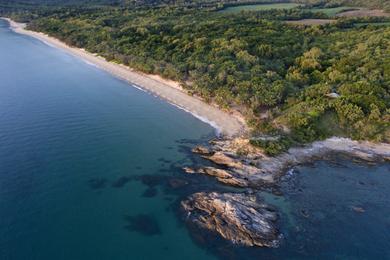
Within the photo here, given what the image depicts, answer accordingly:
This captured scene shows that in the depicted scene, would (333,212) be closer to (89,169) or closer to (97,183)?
(97,183)

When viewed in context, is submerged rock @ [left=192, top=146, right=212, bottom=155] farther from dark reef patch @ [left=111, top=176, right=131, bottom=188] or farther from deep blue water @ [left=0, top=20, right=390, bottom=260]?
dark reef patch @ [left=111, top=176, right=131, bottom=188]

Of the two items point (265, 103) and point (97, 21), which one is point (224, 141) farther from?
point (97, 21)

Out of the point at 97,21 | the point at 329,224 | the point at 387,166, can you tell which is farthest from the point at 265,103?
the point at 97,21

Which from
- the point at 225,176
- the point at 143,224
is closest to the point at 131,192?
the point at 143,224

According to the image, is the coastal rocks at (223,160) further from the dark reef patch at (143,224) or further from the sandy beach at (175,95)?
the dark reef patch at (143,224)

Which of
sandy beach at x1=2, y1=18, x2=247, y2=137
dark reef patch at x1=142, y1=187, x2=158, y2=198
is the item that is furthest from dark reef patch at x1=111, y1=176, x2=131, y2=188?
sandy beach at x1=2, y1=18, x2=247, y2=137

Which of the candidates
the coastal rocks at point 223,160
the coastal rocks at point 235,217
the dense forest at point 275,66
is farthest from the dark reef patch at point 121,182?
the dense forest at point 275,66
